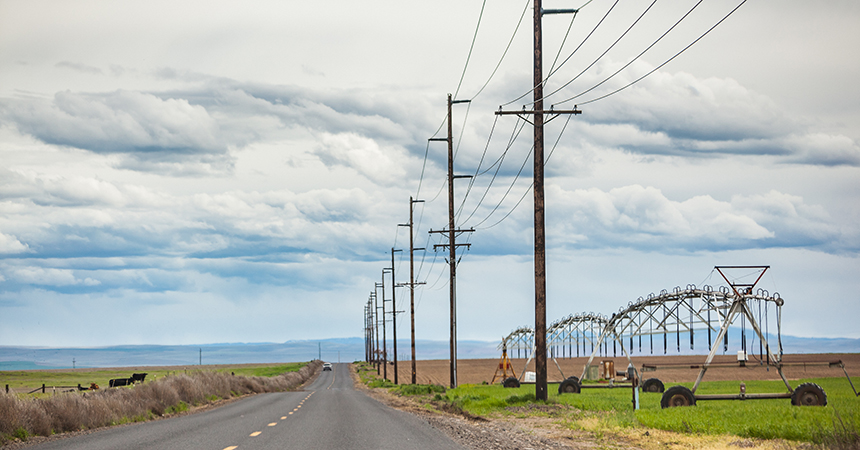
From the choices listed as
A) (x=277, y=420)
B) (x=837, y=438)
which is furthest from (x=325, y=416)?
(x=837, y=438)

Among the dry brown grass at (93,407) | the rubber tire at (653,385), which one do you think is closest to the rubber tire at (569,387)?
the rubber tire at (653,385)

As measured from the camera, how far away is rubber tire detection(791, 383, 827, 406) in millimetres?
24375

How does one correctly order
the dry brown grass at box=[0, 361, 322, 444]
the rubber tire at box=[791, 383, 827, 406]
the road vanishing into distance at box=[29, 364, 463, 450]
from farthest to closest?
the rubber tire at box=[791, 383, 827, 406] < the dry brown grass at box=[0, 361, 322, 444] < the road vanishing into distance at box=[29, 364, 463, 450]

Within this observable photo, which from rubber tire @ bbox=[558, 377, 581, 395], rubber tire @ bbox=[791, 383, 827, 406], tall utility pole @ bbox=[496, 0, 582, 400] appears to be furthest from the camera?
rubber tire @ bbox=[558, 377, 581, 395]

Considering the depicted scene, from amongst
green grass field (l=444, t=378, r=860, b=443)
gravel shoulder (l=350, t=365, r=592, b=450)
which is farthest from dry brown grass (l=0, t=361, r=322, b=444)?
green grass field (l=444, t=378, r=860, b=443)

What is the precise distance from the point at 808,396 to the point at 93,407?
23.7 metres

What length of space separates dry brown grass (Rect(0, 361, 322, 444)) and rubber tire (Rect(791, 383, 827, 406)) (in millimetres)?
22711

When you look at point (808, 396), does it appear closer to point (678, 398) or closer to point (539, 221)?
point (678, 398)

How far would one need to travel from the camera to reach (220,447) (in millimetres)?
14289

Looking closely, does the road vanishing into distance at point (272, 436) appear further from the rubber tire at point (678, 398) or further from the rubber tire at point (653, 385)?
the rubber tire at point (653, 385)

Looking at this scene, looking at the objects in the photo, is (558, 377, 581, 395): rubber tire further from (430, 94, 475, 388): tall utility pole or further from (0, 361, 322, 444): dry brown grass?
(0, 361, 322, 444): dry brown grass

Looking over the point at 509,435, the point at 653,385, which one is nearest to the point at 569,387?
the point at 653,385

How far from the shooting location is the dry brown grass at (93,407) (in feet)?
61.7

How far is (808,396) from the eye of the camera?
24688 mm
